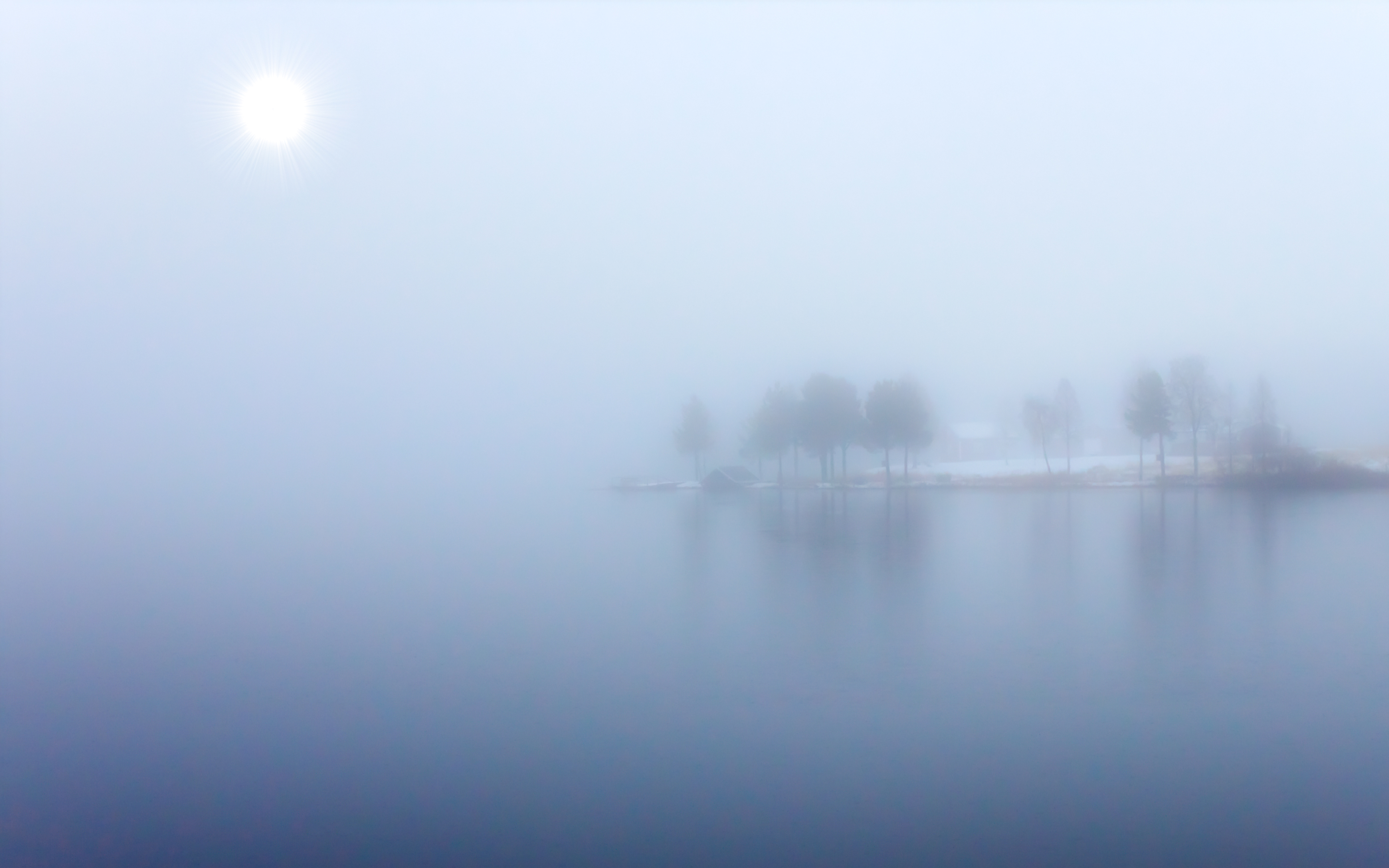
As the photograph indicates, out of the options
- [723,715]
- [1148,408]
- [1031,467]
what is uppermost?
[1148,408]

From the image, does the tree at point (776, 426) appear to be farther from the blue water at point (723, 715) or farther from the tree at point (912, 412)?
the blue water at point (723, 715)

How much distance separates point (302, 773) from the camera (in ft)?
17.7

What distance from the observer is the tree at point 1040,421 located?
33.5m

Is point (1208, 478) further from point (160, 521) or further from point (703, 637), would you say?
point (160, 521)

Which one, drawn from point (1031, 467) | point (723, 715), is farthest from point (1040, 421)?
point (723, 715)

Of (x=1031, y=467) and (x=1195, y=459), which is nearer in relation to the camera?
(x=1195, y=459)

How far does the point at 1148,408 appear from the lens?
99.9 feet

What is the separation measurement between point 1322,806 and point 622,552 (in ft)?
42.9

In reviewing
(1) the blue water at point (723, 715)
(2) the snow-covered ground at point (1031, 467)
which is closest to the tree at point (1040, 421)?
(2) the snow-covered ground at point (1031, 467)

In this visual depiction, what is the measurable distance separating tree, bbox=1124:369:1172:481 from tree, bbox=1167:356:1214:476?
11.2 inches

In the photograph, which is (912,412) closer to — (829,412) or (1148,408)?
(829,412)

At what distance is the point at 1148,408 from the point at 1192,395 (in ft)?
4.49

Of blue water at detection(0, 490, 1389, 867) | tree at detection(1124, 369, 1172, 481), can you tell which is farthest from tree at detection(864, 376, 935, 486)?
blue water at detection(0, 490, 1389, 867)

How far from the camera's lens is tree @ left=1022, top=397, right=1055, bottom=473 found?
110 feet
